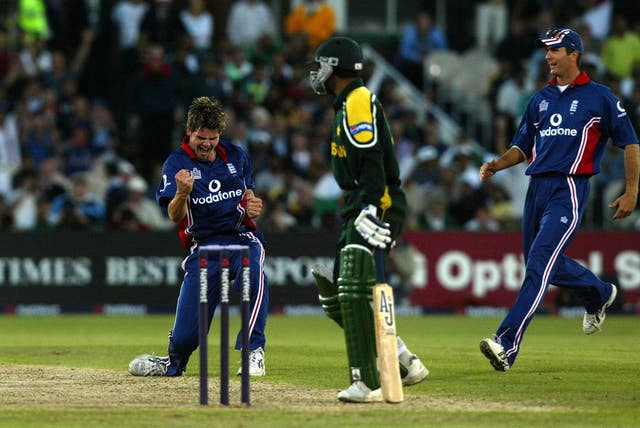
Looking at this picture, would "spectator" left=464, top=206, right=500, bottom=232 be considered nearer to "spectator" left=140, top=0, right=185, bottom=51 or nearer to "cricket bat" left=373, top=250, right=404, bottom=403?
"spectator" left=140, top=0, right=185, bottom=51

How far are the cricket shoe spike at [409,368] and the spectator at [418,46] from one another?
14.6 meters

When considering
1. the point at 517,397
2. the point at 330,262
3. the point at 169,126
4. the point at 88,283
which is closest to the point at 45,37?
the point at 169,126

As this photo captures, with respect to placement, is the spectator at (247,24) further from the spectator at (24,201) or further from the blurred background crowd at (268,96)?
the spectator at (24,201)

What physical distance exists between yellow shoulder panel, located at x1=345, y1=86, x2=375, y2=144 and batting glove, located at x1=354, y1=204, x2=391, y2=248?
17.4 inches

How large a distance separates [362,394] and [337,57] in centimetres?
203

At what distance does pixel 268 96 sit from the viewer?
22.3 metres

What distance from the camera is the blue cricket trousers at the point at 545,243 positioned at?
33.8ft

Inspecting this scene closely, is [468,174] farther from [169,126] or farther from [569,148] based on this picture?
[569,148]

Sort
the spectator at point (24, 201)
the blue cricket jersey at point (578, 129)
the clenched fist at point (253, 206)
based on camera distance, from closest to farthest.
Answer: the clenched fist at point (253, 206) < the blue cricket jersey at point (578, 129) < the spectator at point (24, 201)

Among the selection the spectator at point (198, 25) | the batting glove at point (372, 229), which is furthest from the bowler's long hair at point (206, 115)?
the spectator at point (198, 25)

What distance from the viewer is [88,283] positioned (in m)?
19.5

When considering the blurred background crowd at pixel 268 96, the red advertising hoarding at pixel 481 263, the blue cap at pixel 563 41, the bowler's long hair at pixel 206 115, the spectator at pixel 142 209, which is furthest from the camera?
the blurred background crowd at pixel 268 96

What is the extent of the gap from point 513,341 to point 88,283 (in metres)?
10.3

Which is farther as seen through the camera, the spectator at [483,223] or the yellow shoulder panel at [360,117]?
the spectator at [483,223]
